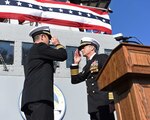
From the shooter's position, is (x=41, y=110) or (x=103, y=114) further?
(x=103, y=114)

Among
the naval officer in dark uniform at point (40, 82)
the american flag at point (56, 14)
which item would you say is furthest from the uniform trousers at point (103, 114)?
the american flag at point (56, 14)

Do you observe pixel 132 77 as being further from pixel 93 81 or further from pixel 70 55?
pixel 70 55

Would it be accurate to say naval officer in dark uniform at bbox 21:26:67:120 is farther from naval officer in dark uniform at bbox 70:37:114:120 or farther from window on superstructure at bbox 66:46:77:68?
window on superstructure at bbox 66:46:77:68

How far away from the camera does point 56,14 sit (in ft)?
25.8

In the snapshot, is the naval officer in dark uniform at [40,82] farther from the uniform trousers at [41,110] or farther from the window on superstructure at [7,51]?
the window on superstructure at [7,51]

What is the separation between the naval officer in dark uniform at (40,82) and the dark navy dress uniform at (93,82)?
21.8 inches

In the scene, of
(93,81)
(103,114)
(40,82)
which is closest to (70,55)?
(93,81)

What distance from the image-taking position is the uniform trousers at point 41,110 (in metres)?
2.65

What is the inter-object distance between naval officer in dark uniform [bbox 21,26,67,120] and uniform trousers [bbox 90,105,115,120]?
60cm

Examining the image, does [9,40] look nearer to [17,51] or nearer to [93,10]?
[17,51]

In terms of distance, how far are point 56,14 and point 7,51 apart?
138cm

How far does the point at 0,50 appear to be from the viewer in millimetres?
7234

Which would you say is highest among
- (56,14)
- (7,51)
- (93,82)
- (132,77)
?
(56,14)

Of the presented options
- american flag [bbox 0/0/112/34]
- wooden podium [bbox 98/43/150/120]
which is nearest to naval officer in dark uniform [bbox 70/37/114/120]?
wooden podium [bbox 98/43/150/120]
